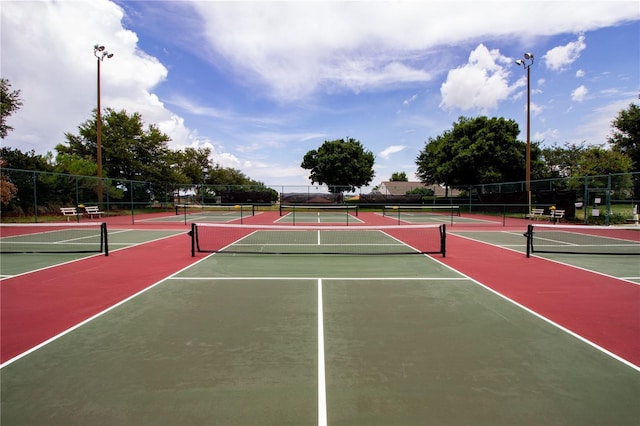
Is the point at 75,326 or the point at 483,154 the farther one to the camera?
the point at 483,154

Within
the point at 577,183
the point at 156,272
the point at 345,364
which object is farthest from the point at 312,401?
the point at 577,183

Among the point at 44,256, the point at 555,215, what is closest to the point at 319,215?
the point at 555,215

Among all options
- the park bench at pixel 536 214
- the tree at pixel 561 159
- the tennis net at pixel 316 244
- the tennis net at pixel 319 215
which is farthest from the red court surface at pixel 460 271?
the tree at pixel 561 159

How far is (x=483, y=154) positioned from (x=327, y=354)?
34139 millimetres

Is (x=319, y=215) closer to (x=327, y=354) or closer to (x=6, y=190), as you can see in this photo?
(x=6, y=190)

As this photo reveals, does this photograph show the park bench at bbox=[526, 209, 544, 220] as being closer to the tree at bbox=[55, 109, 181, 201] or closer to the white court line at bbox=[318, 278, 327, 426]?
the white court line at bbox=[318, 278, 327, 426]

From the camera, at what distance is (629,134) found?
40.4m

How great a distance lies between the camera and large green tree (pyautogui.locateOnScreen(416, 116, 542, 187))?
32675 mm

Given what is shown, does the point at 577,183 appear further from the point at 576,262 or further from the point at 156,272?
the point at 156,272

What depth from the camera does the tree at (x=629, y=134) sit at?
129 ft

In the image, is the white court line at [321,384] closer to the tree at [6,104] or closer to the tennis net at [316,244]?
the tennis net at [316,244]

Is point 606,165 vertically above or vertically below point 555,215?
above

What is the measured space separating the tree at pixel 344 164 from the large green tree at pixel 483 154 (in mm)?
16515

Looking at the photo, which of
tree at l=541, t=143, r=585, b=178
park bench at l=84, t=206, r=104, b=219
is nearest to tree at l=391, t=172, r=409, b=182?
tree at l=541, t=143, r=585, b=178
